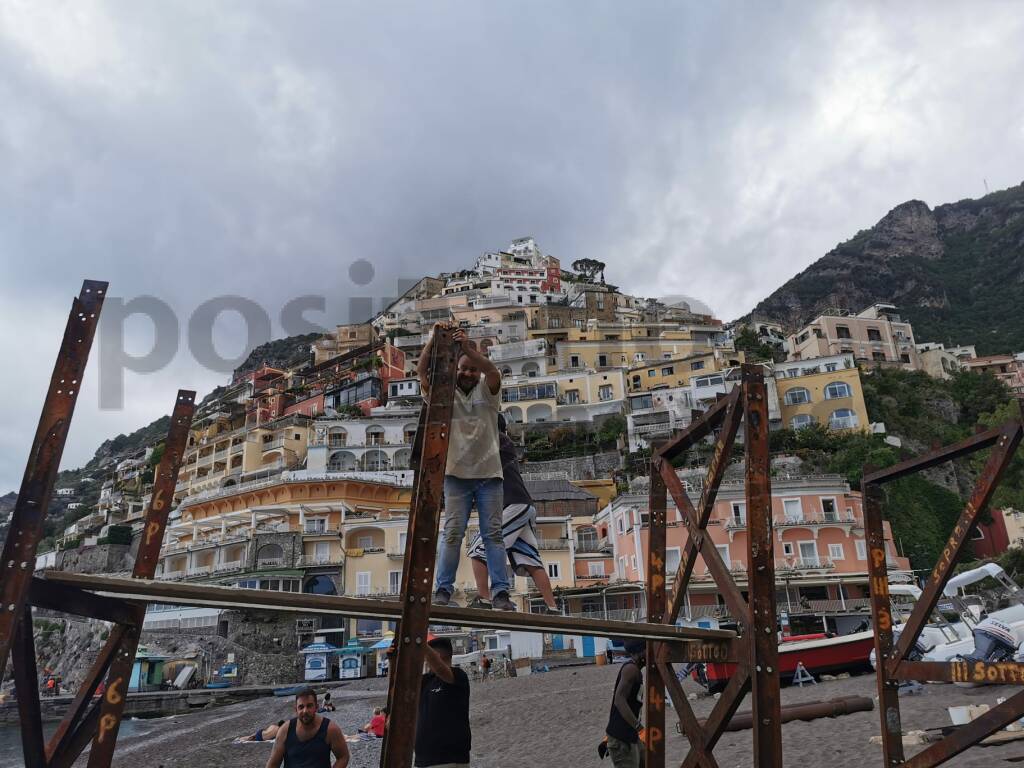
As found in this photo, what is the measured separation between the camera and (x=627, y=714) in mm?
6105

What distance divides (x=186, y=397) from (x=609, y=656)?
31.0 meters

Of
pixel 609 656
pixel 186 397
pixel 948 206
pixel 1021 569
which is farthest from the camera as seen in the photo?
pixel 948 206

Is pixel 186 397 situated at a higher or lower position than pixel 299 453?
lower

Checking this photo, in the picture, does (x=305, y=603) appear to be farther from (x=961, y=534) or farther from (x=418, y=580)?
(x=961, y=534)

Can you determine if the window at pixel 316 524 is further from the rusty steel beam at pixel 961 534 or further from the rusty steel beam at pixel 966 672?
the rusty steel beam at pixel 966 672

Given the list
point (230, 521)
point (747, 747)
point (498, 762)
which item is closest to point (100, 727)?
point (747, 747)

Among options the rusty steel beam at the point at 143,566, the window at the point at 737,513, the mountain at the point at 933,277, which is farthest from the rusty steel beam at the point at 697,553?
the mountain at the point at 933,277

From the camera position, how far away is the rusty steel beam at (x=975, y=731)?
4.84 metres

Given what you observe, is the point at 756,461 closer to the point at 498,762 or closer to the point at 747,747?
the point at 747,747

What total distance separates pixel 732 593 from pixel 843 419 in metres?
56.0

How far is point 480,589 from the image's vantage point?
5.75 m

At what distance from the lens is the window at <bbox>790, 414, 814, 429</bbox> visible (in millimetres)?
56328

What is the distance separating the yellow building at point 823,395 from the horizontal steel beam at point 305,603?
185 ft

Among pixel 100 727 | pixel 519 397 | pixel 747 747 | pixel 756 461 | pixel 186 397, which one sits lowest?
pixel 747 747
